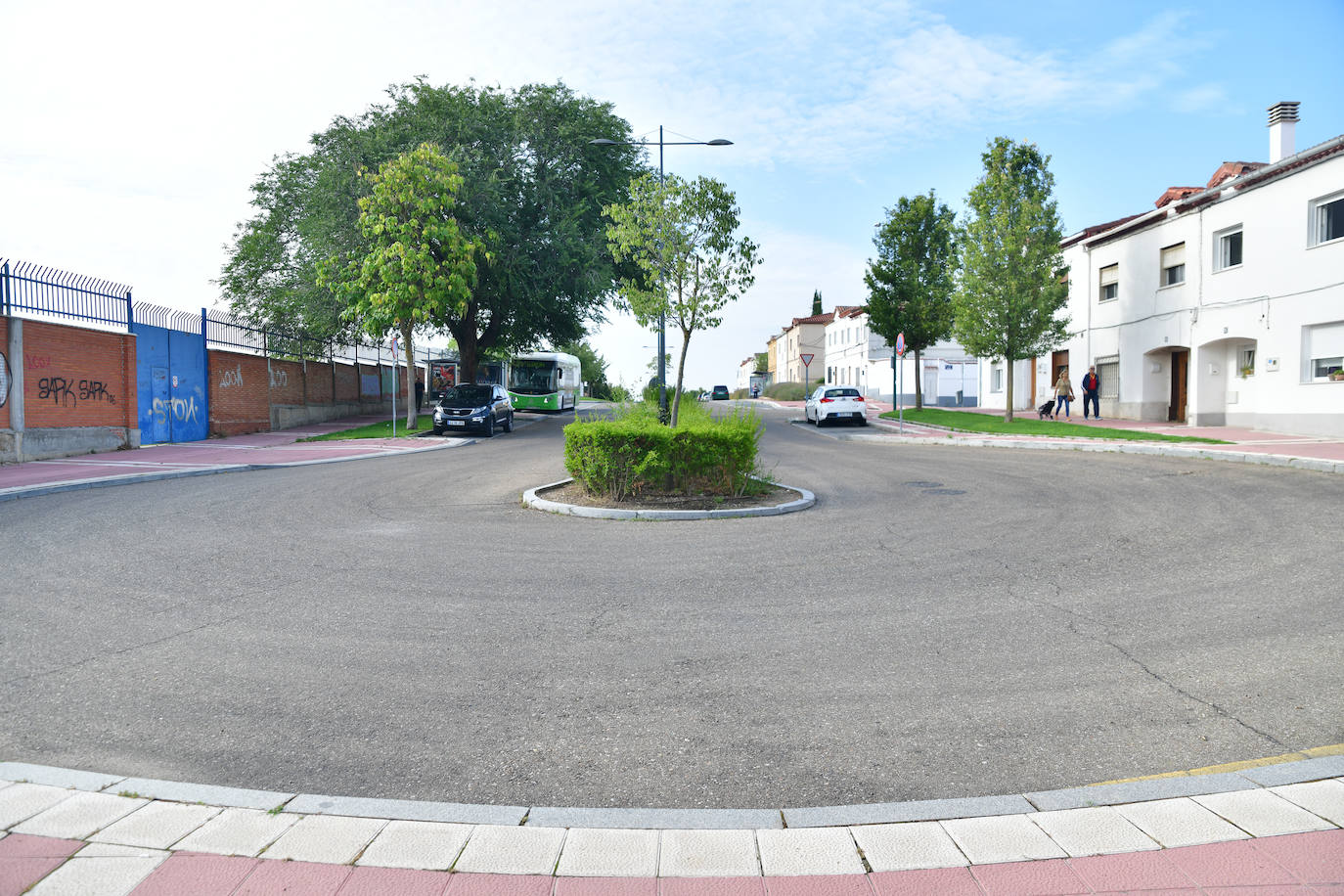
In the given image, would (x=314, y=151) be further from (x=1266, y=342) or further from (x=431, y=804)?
(x=431, y=804)

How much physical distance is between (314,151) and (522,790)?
117 feet

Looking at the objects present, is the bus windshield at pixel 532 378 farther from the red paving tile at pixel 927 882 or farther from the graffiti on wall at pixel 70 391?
the red paving tile at pixel 927 882

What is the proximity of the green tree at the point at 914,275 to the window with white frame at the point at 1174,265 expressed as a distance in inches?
392

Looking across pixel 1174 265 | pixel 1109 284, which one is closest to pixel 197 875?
pixel 1174 265

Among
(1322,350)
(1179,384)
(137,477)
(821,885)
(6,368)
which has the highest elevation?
(1322,350)

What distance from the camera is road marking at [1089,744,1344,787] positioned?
11.2 feet

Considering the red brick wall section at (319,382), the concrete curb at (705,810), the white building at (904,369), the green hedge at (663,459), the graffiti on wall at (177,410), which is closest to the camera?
the concrete curb at (705,810)

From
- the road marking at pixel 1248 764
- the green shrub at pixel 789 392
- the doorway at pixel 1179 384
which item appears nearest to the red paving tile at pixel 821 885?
the road marking at pixel 1248 764

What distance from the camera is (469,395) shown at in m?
27.9

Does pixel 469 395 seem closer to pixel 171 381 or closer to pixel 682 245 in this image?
pixel 171 381

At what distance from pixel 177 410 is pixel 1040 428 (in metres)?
24.8

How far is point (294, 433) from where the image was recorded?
2741cm

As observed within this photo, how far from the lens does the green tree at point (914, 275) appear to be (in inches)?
1410

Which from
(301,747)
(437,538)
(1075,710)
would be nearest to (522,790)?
(301,747)
